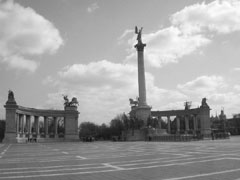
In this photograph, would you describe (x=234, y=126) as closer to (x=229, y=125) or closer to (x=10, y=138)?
(x=229, y=125)

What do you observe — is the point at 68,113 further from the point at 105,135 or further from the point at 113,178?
the point at 113,178

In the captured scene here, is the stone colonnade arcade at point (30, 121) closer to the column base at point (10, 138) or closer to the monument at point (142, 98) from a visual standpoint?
the column base at point (10, 138)

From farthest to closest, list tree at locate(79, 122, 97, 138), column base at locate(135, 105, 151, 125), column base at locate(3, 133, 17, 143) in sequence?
tree at locate(79, 122, 97, 138) < column base at locate(3, 133, 17, 143) < column base at locate(135, 105, 151, 125)

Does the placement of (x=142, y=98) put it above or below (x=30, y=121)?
above

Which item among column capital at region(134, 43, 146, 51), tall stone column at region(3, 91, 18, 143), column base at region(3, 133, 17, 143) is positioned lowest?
column base at region(3, 133, 17, 143)

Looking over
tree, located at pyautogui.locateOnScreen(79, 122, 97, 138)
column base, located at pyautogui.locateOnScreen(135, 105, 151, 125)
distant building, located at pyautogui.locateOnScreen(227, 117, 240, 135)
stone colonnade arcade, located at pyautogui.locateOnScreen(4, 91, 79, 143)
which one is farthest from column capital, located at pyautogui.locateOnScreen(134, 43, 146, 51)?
distant building, located at pyautogui.locateOnScreen(227, 117, 240, 135)

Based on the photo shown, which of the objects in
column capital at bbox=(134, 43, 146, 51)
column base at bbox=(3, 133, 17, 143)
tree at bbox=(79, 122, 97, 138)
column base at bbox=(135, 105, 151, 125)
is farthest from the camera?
tree at bbox=(79, 122, 97, 138)

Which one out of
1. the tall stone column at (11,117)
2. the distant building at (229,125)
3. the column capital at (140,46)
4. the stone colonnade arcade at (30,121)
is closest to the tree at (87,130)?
the stone colonnade arcade at (30,121)

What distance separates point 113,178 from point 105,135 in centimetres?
10677

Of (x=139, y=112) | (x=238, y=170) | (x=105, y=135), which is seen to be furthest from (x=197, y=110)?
(x=238, y=170)

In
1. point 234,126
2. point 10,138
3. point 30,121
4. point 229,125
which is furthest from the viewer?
point 229,125

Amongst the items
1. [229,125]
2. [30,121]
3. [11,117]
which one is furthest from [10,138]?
[229,125]

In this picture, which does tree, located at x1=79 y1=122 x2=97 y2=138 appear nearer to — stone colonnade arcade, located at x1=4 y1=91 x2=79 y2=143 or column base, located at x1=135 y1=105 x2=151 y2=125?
stone colonnade arcade, located at x1=4 y1=91 x2=79 y2=143

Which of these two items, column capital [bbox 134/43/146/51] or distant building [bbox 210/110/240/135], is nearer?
column capital [bbox 134/43/146/51]
